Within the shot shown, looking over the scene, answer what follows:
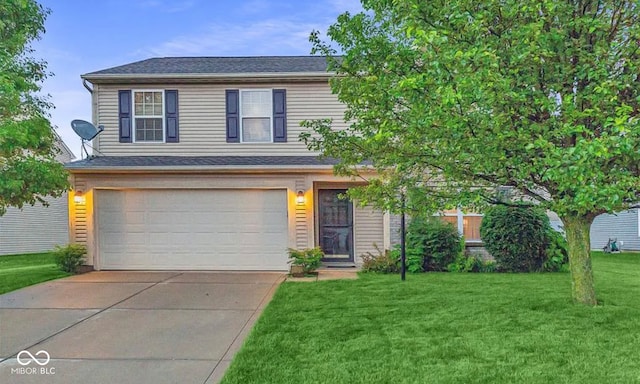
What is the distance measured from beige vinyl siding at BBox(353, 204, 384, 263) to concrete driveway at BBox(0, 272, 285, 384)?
2.70m

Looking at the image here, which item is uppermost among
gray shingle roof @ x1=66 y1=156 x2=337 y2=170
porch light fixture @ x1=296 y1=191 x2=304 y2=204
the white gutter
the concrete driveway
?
the white gutter

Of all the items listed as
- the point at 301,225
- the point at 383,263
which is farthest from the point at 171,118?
the point at 383,263

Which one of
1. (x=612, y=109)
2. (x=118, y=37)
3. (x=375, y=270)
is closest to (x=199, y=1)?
(x=118, y=37)

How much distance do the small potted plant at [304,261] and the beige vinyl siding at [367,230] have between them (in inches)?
60.3

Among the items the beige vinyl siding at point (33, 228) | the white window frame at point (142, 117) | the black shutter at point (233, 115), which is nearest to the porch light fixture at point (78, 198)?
the white window frame at point (142, 117)

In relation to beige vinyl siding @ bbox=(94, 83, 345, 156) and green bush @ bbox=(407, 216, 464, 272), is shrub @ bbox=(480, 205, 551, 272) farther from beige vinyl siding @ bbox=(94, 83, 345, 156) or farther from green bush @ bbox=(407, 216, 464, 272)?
beige vinyl siding @ bbox=(94, 83, 345, 156)

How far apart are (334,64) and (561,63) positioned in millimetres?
3044

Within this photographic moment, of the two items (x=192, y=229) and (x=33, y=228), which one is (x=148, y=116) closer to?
(x=192, y=229)

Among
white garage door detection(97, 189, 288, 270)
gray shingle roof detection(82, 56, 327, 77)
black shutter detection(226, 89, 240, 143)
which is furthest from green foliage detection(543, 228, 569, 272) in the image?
black shutter detection(226, 89, 240, 143)

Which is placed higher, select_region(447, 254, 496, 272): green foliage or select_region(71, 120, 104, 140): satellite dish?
select_region(71, 120, 104, 140): satellite dish

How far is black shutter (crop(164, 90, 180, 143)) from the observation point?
10664mm

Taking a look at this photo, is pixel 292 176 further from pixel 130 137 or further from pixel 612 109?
pixel 612 109

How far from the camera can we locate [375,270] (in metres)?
9.59

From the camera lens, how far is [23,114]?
7.95 m
